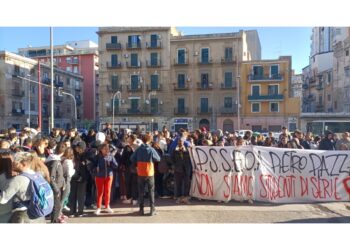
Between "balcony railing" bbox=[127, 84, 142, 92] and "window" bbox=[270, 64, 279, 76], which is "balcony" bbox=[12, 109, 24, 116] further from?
"window" bbox=[270, 64, 279, 76]

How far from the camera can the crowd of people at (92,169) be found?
3832mm

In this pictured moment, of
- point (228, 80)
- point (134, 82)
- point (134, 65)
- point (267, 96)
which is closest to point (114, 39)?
point (134, 82)

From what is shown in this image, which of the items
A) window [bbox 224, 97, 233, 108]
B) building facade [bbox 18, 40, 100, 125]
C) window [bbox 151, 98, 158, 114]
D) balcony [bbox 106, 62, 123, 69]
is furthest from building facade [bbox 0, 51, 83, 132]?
window [bbox 224, 97, 233, 108]

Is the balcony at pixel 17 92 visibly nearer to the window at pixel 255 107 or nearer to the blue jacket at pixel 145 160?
the window at pixel 255 107

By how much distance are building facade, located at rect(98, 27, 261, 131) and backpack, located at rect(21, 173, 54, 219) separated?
27.6 m

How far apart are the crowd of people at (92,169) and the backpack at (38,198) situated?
0.19 ft

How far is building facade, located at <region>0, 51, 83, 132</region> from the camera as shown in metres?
36.7

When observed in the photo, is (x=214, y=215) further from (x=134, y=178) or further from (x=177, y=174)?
(x=134, y=178)

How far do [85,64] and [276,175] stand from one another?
46108mm

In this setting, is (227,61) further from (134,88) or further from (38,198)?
(38,198)

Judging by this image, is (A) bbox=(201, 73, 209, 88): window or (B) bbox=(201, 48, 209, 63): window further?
(A) bbox=(201, 73, 209, 88): window

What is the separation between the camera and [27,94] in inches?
1683
